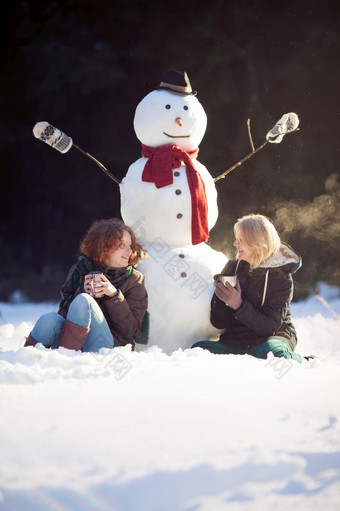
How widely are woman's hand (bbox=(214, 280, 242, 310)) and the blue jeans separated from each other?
0.61 m

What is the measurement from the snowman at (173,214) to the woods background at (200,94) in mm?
2093

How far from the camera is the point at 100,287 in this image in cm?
295

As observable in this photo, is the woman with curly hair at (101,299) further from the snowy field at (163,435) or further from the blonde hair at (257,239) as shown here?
the blonde hair at (257,239)

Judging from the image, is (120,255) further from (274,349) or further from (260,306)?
(274,349)

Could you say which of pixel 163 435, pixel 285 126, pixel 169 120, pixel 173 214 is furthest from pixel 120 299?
pixel 285 126

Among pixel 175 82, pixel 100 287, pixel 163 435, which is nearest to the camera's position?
pixel 163 435

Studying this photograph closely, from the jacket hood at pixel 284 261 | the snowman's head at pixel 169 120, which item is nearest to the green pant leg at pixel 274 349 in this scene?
the jacket hood at pixel 284 261

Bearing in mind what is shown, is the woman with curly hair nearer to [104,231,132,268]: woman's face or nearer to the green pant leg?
[104,231,132,268]: woman's face

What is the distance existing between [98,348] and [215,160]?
328 cm

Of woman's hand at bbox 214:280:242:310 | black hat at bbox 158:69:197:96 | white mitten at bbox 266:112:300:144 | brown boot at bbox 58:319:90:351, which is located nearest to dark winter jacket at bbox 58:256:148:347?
brown boot at bbox 58:319:90:351

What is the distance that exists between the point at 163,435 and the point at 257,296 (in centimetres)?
160

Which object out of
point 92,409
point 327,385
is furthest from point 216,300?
point 92,409

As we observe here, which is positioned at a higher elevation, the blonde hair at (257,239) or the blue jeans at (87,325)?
the blonde hair at (257,239)

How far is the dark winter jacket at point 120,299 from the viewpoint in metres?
3.02
